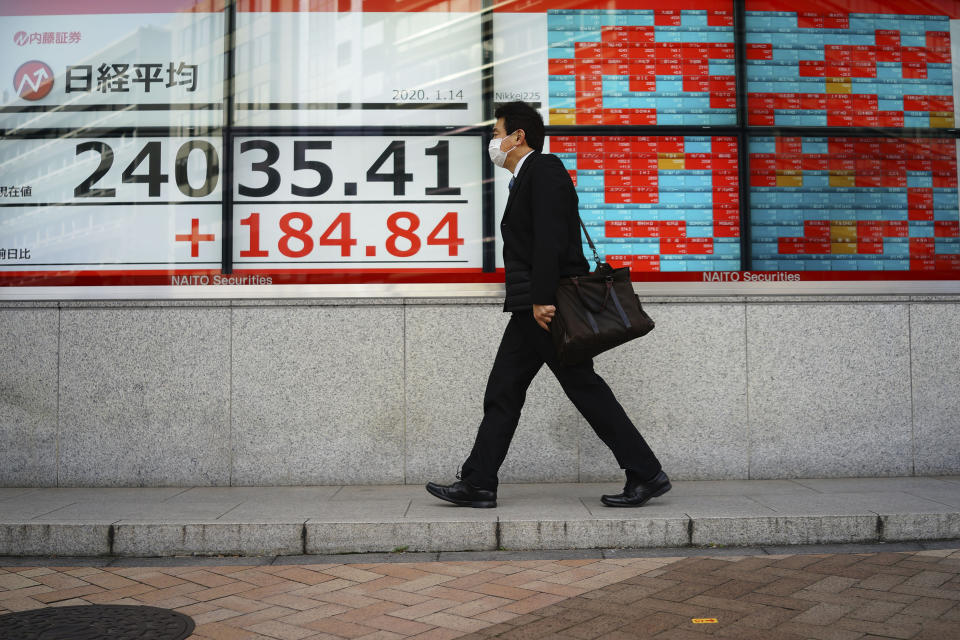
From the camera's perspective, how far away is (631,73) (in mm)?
6102

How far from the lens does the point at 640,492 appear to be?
15.0 ft

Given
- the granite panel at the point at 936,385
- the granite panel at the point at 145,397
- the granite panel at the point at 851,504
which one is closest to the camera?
the granite panel at the point at 851,504

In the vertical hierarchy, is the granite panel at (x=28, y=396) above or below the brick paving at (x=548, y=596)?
above

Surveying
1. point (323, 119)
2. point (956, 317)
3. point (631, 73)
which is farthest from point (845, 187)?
point (323, 119)

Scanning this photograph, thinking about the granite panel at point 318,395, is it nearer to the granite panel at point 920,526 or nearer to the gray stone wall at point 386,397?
the gray stone wall at point 386,397

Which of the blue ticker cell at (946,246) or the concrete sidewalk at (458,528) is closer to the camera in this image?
the concrete sidewalk at (458,528)

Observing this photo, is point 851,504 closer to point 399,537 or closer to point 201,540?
point 399,537

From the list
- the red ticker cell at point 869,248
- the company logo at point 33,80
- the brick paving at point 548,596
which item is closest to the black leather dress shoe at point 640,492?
the brick paving at point 548,596

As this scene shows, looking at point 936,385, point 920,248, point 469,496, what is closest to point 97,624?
point 469,496

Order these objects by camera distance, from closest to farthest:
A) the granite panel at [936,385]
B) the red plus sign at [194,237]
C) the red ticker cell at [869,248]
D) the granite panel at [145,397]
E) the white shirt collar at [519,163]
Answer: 1. the white shirt collar at [519,163]
2. the granite panel at [145,397]
3. the granite panel at [936,385]
4. the red plus sign at [194,237]
5. the red ticker cell at [869,248]

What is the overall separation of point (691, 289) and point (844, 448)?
5.04 ft

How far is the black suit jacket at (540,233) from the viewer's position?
4.33 metres

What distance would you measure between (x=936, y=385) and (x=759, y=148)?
2109 millimetres

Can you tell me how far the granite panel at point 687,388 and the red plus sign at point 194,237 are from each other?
2.98 meters
